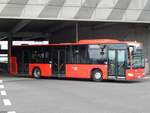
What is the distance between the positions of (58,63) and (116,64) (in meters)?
4.66

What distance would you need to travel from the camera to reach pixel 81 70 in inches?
1005

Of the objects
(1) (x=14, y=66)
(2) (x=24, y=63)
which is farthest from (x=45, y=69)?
(1) (x=14, y=66)

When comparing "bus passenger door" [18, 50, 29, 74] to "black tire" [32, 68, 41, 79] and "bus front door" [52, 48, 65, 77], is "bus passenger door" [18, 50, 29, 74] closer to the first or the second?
"black tire" [32, 68, 41, 79]

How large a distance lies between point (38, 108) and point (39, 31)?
32726mm

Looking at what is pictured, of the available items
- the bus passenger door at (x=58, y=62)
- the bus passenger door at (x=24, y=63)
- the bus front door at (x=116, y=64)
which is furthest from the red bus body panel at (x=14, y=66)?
the bus front door at (x=116, y=64)

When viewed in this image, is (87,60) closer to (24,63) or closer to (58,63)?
(58,63)

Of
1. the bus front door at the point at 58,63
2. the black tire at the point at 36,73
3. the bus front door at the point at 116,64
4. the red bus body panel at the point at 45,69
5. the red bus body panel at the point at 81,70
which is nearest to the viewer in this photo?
the bus front door at the point at 116,64

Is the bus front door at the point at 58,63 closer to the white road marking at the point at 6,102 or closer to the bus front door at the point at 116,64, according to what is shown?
the bus front door at the point at 116,64

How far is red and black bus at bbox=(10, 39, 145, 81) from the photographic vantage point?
2367 cm

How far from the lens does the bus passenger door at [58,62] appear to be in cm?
2662

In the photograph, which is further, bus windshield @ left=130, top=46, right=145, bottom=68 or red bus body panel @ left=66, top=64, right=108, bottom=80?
red bus body panel @ left=66, top=64, right=108, bottom=80

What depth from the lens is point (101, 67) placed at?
971 inches

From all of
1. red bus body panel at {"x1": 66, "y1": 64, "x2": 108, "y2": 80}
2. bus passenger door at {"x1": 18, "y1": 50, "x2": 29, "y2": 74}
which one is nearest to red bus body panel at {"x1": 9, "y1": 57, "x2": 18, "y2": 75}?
bus passenger door at {"x1": 18, "y1": 50, "x2": 29, "y2": 74}

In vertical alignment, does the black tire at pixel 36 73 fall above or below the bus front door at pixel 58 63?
below
